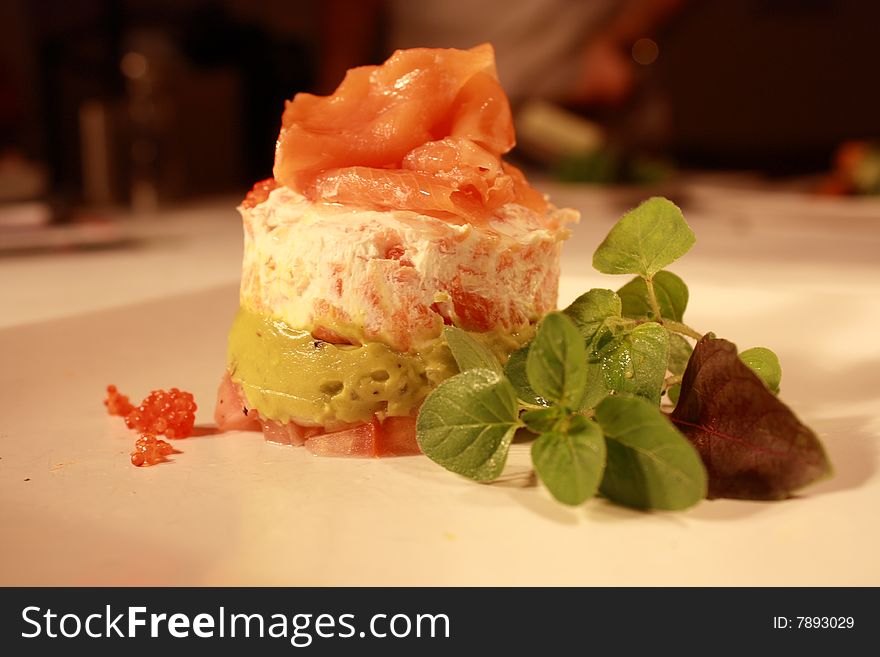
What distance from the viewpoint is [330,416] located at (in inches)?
61.6

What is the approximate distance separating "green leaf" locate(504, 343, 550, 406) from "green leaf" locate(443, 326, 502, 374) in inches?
2.9

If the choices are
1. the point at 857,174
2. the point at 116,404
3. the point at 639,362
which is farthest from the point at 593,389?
the point at 857,174

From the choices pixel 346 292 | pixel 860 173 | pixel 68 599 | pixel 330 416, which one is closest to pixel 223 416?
pixel 330 416

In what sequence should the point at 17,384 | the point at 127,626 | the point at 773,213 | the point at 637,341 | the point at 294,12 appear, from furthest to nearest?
the point at 294,12
the point at 773,213
the point at 17,384
the point at 637,341
the point at 127,626

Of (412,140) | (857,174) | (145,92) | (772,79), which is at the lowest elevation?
(412,140)

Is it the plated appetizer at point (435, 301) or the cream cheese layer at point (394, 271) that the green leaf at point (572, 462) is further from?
the cream cheese layer at point (394, 271)

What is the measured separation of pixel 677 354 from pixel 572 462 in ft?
1.76

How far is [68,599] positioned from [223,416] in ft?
2.16

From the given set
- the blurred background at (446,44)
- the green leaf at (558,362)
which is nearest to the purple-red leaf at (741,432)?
the green leaf at (558,362)

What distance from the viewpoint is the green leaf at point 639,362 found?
4.79ft

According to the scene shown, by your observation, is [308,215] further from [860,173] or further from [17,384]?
[860,173]

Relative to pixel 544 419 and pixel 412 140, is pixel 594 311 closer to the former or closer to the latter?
pixel 544 419

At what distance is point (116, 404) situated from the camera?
1810mm

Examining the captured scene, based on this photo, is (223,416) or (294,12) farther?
(294,12)
